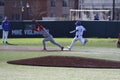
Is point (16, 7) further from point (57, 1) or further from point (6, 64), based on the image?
point (6, 64)

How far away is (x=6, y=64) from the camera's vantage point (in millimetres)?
18625

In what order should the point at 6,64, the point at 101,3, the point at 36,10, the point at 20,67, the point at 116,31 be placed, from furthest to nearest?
the point at 36,10 → the point at 101,3 → the point at 116,31 → the point at 6,64 → the point at 20,67

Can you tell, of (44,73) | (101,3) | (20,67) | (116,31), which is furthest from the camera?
(101,3)

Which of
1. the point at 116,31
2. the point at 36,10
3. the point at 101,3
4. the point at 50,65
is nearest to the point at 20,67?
the point at 50,65

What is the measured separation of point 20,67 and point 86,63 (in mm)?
2613

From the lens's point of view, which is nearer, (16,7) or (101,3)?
(101,3)

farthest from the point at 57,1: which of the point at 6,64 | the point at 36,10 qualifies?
the point at 6,64

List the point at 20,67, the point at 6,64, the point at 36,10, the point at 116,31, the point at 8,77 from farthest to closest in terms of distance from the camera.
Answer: the point at 36,10
the point at 116,31
the point at 6,64
the point at 20,67
the point at 8,77

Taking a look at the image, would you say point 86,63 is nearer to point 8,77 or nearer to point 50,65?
point 50,65

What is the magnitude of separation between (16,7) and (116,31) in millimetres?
49437

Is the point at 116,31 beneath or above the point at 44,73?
beneath

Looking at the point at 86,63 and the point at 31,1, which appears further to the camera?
the point at 31,1

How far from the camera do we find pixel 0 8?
95.5 metres

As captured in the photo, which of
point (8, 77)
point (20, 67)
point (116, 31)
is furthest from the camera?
point (116, 31)
